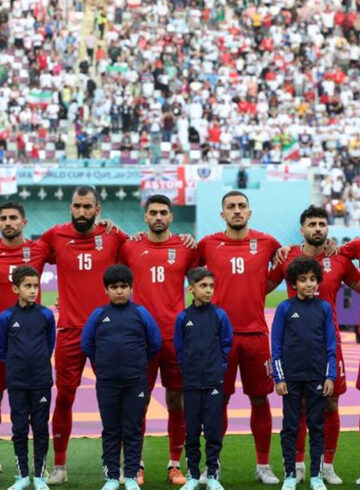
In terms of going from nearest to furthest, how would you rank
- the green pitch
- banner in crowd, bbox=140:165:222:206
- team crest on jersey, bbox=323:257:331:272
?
the green pitch
team crest on jersey, bbox=323:257:331:272
banner in crowd, bbox=140:165:222:206

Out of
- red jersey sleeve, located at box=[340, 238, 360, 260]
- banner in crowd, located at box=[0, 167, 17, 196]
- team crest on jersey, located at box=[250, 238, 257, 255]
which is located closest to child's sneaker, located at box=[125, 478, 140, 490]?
team crest on jersey, located at box=[250, 238, 257, 255]

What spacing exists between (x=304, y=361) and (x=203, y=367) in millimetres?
703

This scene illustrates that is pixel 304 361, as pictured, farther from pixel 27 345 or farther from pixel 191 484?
pixel 27 345

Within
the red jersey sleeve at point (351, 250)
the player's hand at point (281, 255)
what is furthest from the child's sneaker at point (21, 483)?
the red jersey sleeve at point (351, 250)

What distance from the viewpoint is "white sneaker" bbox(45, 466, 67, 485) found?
8586 millimetres

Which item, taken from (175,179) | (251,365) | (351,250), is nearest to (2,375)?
(251,365)

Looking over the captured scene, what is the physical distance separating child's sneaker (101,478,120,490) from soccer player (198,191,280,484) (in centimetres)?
100

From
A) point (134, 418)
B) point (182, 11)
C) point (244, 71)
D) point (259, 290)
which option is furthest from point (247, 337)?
point (182, 11)

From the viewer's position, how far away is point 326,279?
8.73m

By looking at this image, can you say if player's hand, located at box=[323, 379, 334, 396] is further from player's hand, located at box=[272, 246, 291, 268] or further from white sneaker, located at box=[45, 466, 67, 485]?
Result: white sneaker, located at box=[45, 466, 67, 485]

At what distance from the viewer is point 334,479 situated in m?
8.54

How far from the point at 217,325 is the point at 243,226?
0.92 metres

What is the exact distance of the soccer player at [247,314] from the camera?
870cm

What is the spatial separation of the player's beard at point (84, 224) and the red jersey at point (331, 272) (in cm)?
143
